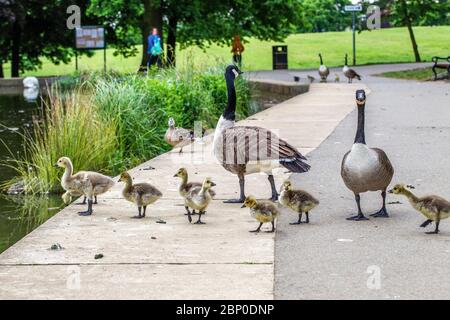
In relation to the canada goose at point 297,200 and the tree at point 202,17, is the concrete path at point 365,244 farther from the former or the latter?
the tree at point 202,17

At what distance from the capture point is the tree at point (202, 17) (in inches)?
1663

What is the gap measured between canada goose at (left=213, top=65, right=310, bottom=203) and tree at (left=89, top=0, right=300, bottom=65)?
3281 cm

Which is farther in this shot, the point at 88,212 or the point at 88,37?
the point at 88,37

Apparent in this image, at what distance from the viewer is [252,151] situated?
891 cm

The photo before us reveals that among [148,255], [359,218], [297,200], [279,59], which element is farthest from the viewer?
[279,59]

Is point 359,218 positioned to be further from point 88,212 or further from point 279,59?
point 279,59

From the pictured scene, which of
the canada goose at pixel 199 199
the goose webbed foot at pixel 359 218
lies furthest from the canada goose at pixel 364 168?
the canada goose at pixel 199 199

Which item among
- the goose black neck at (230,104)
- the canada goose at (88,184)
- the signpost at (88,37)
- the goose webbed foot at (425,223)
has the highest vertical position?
the signpost at (88,37)

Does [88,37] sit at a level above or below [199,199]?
above

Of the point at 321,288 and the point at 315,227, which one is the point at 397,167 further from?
the point at 321,288

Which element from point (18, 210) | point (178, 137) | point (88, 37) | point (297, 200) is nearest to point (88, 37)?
point (88, 37)

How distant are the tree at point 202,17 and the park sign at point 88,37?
40.1 inches

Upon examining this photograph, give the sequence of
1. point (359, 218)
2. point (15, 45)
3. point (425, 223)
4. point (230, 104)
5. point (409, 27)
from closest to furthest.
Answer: point (425, 223) < point (359, 218) < point (230, 104) < point (15, 45) < point (409, 27)

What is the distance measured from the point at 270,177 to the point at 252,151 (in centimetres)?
50
